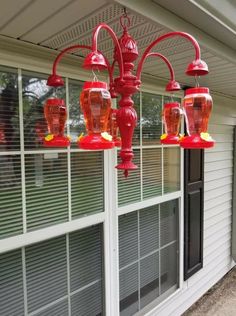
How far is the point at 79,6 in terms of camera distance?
100 centimetres

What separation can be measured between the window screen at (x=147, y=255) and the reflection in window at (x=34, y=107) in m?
1.01

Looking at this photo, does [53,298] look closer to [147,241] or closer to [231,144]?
[147,241]

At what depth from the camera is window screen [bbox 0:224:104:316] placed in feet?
4.91

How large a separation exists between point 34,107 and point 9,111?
160 mm

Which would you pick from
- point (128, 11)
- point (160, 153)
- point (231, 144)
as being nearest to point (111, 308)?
point (160, 153)

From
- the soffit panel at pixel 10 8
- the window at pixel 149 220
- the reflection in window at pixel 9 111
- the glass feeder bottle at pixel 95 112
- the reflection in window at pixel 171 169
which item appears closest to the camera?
the glass feeder bottle at pixel 95 112

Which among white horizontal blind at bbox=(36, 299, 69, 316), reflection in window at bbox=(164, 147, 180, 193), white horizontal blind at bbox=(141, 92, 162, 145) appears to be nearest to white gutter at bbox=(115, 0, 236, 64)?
white horizontal blind at bbox=(141, 92, 162, 145)

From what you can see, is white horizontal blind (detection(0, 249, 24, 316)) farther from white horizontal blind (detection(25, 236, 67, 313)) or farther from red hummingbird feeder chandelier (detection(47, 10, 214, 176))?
red hummingbird feeder chandelier (detection(47, 10, 214, 176))

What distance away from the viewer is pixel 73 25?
118 cm

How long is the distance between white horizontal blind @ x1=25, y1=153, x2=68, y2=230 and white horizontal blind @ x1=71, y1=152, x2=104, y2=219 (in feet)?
0.25

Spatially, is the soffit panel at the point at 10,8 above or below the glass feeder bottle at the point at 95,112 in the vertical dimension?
above

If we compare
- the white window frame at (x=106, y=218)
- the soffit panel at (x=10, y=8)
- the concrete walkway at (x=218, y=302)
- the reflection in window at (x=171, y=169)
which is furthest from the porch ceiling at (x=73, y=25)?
the concrete walkway at (x=218, y=302)

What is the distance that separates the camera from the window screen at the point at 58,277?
4.91 feet

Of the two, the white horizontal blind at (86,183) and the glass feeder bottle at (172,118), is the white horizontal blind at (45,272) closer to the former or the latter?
the white horizontal blind at (86,183)
